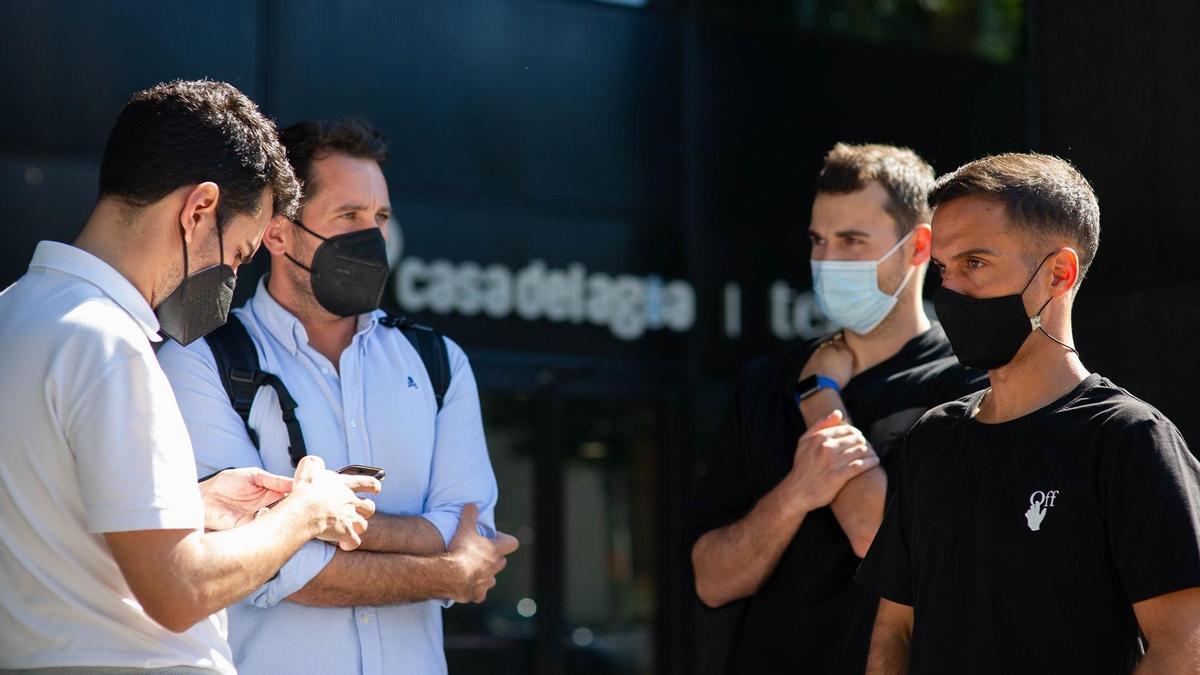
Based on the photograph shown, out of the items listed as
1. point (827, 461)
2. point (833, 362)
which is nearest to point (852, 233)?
point (833, 362)

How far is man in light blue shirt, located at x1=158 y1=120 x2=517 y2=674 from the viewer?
11.6ft

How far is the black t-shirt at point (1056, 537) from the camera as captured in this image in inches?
104

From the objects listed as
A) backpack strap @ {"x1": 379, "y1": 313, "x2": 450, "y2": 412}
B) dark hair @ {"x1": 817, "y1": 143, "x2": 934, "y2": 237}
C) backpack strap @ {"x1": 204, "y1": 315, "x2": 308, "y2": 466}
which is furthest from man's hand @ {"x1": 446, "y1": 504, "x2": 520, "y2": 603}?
dark hair @ {"x1": 817, "y1": 143, "x2": 934, "y2": 237}

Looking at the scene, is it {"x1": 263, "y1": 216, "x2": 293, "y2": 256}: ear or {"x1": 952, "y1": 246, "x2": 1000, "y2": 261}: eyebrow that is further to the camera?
{"x1": 263, "y1": 216, "x2": 293, "y2": 256}: ear

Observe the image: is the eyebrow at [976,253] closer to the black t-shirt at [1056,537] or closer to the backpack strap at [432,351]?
the black t-shirt at [1056,537]

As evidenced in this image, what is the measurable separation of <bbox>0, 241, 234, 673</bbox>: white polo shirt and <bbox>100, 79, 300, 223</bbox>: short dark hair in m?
0.27

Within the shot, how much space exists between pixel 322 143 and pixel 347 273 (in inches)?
15.1

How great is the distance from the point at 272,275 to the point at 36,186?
1.78 m

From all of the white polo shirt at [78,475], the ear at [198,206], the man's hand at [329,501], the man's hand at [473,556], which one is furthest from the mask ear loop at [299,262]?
the white polo shirt at [78,475]

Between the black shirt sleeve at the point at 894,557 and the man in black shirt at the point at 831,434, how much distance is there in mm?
580

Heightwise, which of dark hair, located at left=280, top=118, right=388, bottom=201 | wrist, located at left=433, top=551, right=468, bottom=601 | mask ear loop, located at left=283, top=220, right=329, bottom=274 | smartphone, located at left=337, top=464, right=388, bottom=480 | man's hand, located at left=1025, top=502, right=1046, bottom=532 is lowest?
wrist, located at left=433, top=551, right=468, bottom=601

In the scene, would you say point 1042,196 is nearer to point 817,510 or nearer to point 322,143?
point 817,510

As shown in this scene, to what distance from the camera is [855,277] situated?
13.8 feet

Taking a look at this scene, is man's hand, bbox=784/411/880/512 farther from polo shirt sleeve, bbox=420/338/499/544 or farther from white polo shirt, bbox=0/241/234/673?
white polo shirt, bbox=0/241/234/673
